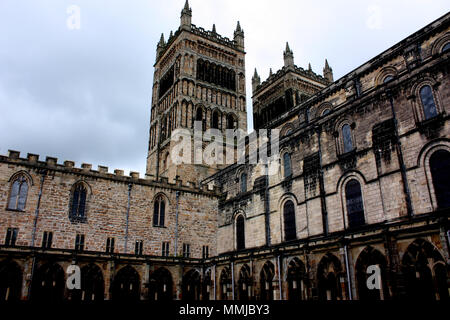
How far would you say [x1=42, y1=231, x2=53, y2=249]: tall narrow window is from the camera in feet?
92.6

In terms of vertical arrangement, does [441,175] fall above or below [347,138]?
below

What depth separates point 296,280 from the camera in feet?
80.7

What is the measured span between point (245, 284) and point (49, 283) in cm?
1383

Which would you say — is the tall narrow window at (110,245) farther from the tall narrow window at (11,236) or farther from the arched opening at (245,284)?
the arched opening at (245,284)

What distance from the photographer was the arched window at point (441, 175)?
19.7m

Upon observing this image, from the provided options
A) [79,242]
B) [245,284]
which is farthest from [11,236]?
[245,284]

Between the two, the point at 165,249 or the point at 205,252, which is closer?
the point at 165,249

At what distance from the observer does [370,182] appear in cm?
2323

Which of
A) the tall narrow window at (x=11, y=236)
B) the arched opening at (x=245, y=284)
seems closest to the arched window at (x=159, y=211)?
the arched opening at (x=245, y=284)

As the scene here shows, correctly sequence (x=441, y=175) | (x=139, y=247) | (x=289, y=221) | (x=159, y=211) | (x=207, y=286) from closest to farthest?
(x=441, y=175)
(x=289, y=221)
(x=207, y=286)
(x=139, y=247)
(x=159, y=211)

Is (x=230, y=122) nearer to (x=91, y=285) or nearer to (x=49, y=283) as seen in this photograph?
(x=91, y=285)

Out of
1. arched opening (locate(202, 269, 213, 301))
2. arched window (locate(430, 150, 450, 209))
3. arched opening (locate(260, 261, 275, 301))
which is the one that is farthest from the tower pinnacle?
arched window (locate(430, 150, 450, 209))

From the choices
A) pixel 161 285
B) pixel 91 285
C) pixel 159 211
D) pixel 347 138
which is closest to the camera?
pixel 347 138
